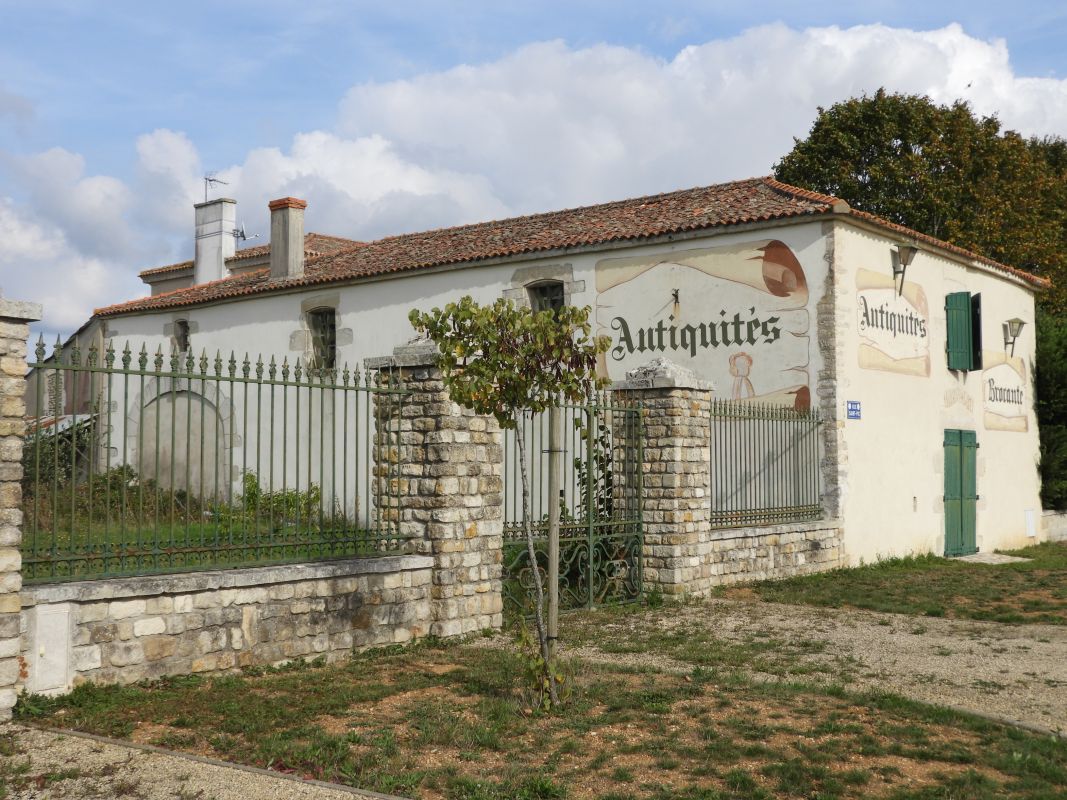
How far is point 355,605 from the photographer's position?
817 centimetres

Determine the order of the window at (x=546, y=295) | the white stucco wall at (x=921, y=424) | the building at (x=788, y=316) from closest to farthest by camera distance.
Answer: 1. the building at (x=788, y=316)
2. the white stucco wall at (x=921, y=424)
3. the window at (x=546, y=295)

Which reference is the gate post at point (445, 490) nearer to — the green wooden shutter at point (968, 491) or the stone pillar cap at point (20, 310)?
the stone pillar cap at point (20, 310)

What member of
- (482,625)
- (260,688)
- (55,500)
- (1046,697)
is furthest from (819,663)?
(55,500)

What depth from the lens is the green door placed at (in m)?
17.0

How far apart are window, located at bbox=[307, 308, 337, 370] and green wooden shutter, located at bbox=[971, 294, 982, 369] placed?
10.9 metres

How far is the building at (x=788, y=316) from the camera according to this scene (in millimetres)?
14406

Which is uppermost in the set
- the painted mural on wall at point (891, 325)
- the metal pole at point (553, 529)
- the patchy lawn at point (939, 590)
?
the painted mural on wall at point (891, 325)

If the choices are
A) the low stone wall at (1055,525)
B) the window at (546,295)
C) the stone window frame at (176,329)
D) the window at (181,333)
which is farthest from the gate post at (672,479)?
the window at (181,333)

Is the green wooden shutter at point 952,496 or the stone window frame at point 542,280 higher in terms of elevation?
the stone window frame at point 542,280

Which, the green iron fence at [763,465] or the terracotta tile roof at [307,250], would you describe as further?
the terracotta tile roof at [307,250]

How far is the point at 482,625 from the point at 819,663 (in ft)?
9.19

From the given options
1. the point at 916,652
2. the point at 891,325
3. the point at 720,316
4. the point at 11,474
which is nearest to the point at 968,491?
the point at 891,325

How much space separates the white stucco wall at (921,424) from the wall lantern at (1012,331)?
0.77ft

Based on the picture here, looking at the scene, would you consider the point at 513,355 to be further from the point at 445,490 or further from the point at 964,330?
the point at 964,330
